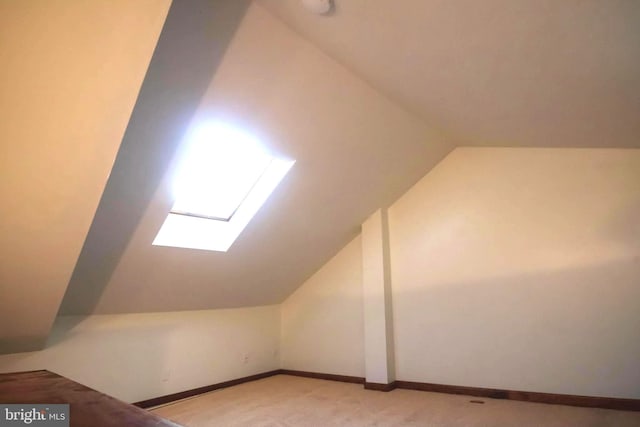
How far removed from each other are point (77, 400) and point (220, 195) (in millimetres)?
2437

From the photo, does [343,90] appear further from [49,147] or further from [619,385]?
[619,385]

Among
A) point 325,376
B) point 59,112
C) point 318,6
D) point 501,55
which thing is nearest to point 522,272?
point 501,55

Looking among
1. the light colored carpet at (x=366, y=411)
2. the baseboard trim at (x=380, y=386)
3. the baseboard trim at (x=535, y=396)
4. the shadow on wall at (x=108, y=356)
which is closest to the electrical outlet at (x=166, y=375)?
the shadow on wall at (x=108, y=356)

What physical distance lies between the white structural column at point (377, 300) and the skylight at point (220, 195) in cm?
148

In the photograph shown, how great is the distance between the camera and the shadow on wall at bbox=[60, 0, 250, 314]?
1936 mm

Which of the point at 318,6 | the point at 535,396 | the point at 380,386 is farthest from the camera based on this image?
the point at 380,386

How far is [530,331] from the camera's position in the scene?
11.7ft

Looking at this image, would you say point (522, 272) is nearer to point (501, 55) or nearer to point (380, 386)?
point (380, 386)

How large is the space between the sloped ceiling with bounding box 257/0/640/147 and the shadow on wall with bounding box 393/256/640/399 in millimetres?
1293

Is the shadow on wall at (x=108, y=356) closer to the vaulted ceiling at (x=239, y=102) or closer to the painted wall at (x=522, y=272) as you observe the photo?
the vaulted ceiling at (x=239, y=102)

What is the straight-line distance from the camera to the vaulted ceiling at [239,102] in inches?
61.5

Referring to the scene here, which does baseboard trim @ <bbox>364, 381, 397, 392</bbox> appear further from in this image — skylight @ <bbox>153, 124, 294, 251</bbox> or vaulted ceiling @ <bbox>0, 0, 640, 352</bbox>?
skylight @ <bbox>153, 124, 294, 251</bbox>

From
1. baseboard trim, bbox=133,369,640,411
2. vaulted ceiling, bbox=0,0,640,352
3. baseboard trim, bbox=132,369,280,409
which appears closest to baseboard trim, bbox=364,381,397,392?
baseboard trim, bbox=133,369,640,411

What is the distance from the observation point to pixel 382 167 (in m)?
3.74
